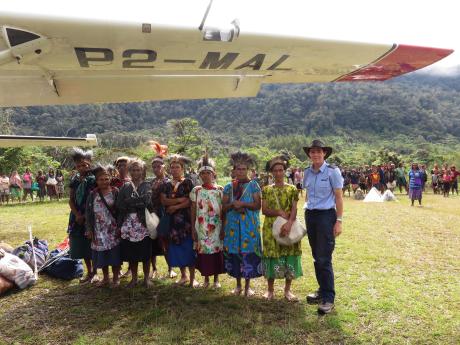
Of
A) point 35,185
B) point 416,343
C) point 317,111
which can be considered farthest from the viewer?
point 317,111

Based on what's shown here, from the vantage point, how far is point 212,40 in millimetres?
2824

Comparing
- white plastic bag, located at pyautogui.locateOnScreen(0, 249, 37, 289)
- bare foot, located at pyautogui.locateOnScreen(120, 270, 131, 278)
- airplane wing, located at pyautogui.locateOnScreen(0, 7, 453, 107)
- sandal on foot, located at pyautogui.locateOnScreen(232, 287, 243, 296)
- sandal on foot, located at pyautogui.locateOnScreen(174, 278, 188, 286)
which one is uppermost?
airplane wing, located at pyautogui.locateOnScreen(0, 7, 453, 107)

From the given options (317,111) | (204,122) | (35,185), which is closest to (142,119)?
(204,122)

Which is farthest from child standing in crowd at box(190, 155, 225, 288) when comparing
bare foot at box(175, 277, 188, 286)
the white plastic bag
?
the white plastic bag

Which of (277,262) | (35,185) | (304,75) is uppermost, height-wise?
(304,75)

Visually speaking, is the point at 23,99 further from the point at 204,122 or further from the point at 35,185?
the point at 204,122

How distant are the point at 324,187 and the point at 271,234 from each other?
0.75m

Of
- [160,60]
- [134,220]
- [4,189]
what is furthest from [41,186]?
[160,60]

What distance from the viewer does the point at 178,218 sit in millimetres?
4371

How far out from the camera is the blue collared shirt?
381 centimetres

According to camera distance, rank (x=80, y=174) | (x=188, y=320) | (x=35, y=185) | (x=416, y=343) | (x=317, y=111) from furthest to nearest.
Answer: (x=317, y=111) < (x=35, y=185) < (x=80, y=174) < (x=188, y=320) < (x=416, y=343)

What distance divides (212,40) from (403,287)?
3585 mm

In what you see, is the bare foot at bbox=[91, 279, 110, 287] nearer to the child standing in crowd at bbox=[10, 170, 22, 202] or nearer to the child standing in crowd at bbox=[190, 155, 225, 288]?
the child standing in crowd at bbox=[190, 155, 225, 288]

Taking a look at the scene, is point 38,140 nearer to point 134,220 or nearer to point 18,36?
point 134,220
